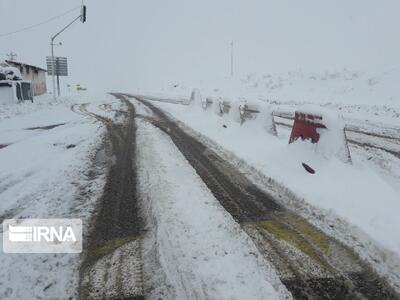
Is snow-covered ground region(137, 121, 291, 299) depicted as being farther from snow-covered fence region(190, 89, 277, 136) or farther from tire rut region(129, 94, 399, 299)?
snow-covered fence region(190, 89, 277, 136)

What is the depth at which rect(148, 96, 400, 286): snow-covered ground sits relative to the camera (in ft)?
14.7

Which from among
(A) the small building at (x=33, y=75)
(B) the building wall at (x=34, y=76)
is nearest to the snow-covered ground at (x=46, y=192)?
(A) the small building at (x=33, y=75)

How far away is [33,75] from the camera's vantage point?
1806 inches

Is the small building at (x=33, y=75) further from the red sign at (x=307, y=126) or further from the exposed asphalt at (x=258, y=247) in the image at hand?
the exposed asphalt at (x=258, y=247)

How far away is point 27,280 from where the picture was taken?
3.17 m

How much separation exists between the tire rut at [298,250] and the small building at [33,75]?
39.5m

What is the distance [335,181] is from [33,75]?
155 ft

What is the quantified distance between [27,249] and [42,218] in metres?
0.76

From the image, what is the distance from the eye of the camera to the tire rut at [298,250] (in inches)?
124

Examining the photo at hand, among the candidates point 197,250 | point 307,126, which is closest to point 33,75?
point 307,126

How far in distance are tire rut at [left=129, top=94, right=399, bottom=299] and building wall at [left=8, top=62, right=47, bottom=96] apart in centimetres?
3966

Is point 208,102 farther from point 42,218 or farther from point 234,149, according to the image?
point 42,218

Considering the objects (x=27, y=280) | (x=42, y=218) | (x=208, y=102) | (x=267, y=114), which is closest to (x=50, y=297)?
(x=27, y=280)

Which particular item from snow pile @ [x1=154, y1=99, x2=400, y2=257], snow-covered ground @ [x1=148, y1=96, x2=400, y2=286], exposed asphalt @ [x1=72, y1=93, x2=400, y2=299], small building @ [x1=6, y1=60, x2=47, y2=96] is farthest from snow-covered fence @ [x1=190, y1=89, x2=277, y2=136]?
small building @ [x1=6, y1=60, x2=47, y2=96]
